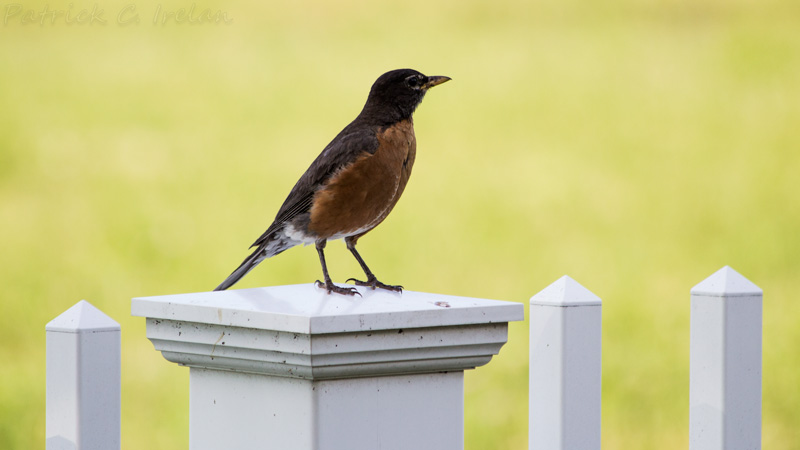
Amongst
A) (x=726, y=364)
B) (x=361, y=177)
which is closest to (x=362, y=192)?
(x=361, y=177)

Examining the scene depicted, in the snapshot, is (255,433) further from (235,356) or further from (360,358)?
(360,358)

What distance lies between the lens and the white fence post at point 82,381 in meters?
1.76

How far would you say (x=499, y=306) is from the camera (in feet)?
5.40

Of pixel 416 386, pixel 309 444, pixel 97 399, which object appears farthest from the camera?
pixel 97 399

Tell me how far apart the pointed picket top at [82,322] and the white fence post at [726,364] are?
1.40 m

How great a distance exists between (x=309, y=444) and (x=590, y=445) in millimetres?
786

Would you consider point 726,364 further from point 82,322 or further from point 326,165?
point 82,322

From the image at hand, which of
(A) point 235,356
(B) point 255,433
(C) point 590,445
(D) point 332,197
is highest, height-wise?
(D) point 332,197

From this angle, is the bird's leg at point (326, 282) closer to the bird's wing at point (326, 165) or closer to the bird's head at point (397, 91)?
the bird's wing at point (326, 165)

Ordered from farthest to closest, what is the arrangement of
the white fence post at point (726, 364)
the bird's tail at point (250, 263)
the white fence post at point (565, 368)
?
the bird's tail at point (250, 263) < the white fence post at point (726, 364) < the white fence post at point (565, 368)

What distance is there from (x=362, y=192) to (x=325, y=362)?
3.65 feet

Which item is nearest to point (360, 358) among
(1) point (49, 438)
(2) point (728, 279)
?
(1) point (49, 438)

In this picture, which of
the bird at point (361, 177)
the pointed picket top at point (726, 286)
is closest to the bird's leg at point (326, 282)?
the bird at point (361, 177)

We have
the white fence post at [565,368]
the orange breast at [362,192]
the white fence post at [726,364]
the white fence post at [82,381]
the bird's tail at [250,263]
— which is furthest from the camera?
the bird's tail at [250,263]
